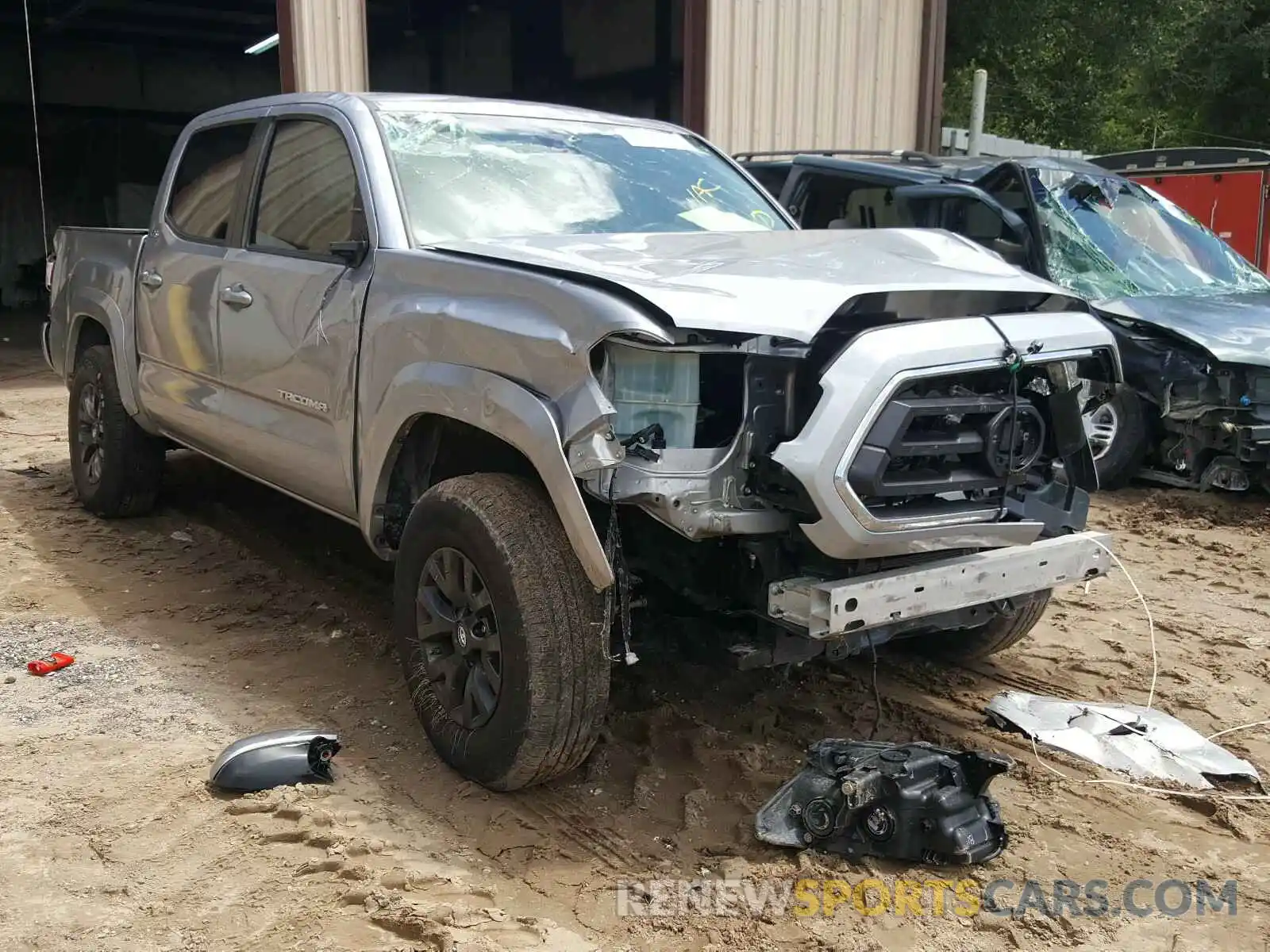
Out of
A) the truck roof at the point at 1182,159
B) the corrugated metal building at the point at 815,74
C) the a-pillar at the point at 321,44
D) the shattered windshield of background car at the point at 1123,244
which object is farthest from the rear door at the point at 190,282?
the truck roof at the point at 1182,159

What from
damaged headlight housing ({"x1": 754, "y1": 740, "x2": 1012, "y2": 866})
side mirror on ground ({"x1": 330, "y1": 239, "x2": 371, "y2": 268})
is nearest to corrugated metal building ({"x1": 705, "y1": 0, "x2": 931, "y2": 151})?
side mirror on ground ({"x1": 330, "y1": 239, "x2": 371, "y2": 268})

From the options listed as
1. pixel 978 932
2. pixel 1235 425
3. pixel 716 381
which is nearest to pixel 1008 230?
pixel 1235 425

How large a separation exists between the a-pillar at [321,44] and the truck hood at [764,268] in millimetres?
5539

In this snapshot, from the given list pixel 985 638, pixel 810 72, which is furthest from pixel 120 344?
pixel 810 72

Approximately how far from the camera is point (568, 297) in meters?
3.01

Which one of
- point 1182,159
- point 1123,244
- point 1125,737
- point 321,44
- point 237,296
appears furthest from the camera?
point 1182,159

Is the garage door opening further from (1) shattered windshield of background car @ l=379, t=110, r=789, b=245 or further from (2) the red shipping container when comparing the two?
(1) shattered windshield of background car @ l=379, t=110, r=789, b=245

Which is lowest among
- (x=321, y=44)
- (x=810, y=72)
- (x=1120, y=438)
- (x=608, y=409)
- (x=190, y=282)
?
(x=1120, y=438)

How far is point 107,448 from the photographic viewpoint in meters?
5.94

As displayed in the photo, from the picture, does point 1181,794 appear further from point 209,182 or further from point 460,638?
point 209,182

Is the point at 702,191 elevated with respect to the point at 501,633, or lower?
elevated

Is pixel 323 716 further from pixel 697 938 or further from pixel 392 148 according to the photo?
pixel 392 148

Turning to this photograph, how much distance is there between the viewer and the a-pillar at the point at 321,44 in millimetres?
8453

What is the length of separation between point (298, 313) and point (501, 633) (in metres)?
1.63
